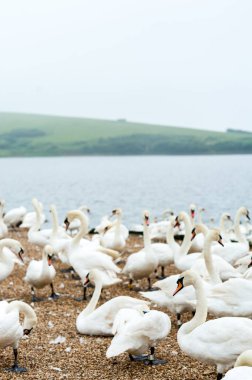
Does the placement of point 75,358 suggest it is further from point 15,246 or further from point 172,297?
point 15,246

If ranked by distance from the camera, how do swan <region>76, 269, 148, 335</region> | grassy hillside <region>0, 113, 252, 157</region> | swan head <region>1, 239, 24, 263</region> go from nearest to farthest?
swan <region>76, 269, 148, 335</region>
swan head <region>1, 239, 24, 263</region>
grassy hillside <region>0, 113, 252, 157</region>

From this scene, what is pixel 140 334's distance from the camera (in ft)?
24.2

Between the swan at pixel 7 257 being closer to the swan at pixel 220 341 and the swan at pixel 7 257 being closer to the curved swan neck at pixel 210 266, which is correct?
the curved swan neck at pixel 210 266

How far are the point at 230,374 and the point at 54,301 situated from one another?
6727 mm

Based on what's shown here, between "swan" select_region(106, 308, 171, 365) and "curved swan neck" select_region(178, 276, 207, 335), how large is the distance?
0.99 feet

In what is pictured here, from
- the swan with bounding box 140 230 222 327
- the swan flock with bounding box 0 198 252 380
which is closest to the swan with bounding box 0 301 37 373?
the swan flock with bounding box 0 198 252 380

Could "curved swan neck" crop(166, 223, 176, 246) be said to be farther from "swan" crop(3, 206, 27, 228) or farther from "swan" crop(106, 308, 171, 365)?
"swan" crop(3, 206, 27, 228)

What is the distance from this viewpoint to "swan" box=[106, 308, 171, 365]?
7.30 meters

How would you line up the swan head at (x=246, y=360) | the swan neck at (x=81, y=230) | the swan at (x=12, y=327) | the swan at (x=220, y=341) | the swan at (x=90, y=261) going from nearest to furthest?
the swan head at (x=246, y=360) < the swan at (x=220, y=341) < the swan at (x=12, y=327) < the swan at (x=90, y=261) < the swan neck at (x=81, y=230)

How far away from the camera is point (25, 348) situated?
8.70 m

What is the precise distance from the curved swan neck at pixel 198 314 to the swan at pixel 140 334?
0.99 feet

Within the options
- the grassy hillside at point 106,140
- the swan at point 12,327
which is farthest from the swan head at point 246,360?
the grassy hillside at point 106,140

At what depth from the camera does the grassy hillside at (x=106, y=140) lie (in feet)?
427

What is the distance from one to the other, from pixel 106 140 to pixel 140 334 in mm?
125493
